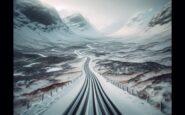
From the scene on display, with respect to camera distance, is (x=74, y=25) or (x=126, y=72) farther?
(x=74, y=25)

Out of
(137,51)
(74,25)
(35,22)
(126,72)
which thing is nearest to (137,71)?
(126,72)

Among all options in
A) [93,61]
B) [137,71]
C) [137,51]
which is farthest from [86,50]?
[137,71]
